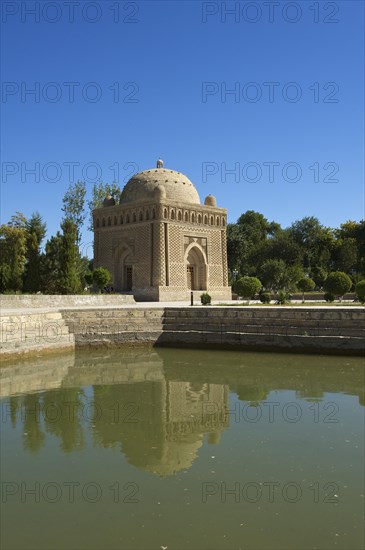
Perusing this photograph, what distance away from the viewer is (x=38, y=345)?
13453mm

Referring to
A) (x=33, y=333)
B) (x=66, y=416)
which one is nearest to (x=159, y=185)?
(x=33, y=333)

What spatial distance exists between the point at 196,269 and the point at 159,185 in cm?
592

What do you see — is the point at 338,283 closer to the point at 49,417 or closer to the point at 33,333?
the point at 33,333

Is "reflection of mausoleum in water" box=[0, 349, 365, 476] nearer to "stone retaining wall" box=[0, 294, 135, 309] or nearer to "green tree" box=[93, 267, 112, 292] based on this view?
"stone retaining wall" box=[0, 294, 135, 309]

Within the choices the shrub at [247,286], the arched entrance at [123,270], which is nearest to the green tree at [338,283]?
the shrub at [247,286]

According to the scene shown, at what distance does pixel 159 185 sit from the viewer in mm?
29484

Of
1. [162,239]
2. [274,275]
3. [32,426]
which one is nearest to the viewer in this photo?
[32,426]

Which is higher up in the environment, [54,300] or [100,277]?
[100,277]

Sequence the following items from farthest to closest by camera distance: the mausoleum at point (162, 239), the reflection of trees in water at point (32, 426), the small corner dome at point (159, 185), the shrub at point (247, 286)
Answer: the small corner dome at point (159, 185) → the mausoleum at point (162, 239) → the shrub at point (247, 286) → the reflection of trees in water at point (32, 426)

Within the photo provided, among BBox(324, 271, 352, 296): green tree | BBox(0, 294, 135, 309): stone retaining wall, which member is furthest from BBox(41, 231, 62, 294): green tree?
BBox(324, 271, 352, 296): green tree

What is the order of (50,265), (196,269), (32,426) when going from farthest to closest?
(196,269) → (50,265) → (32,426)

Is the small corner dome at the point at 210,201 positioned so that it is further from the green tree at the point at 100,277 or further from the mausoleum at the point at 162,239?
the green tree at the point at 100,277

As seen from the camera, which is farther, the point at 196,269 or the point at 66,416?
the point at 196,269

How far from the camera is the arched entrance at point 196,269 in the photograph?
3128cm
